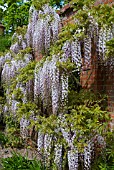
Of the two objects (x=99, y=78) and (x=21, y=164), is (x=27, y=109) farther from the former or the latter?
(x=99, y=78)

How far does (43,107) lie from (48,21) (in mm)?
1494

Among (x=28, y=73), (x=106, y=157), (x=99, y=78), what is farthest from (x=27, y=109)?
(x=106, y=157)

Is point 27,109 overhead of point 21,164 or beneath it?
overhead

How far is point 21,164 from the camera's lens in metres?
4.57

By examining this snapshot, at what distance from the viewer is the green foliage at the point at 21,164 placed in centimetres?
434

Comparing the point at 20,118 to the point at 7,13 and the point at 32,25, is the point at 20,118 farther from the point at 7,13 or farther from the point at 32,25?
the point at 7,13

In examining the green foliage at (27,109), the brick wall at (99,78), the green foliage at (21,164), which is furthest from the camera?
the green foliage at (27,109)

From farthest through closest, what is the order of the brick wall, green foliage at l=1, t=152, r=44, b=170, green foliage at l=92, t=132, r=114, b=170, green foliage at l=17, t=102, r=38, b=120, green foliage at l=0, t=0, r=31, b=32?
green foliage at l=0, t=0, r=31, b=32
green foliage at l=17, t=102, r=38, b=120
green foliage at l=1, t=152, r=44, b=170
the brick wall
green foliage at l=92, t=132, r=114, b=170

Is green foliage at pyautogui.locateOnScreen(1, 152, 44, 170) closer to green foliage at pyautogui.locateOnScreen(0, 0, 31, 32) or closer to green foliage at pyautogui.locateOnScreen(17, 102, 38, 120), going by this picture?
green foliage at pyautogui.locateOnScreen(17, 102, 38, 120)

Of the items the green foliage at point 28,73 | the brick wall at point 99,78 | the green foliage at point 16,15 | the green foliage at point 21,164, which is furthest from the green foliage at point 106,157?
the green foliage at point 16,15

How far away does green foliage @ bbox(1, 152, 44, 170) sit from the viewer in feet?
14.2

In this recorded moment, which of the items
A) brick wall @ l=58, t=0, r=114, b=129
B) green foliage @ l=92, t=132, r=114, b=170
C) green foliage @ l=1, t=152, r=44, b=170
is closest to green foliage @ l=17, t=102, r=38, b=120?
green foliage @ l=1, t=152, r=44, b=170

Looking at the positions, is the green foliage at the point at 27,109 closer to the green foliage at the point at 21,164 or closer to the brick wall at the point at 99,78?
the green foliage at the point at 21,164

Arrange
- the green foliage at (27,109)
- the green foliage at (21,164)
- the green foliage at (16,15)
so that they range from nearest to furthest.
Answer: the green foliage at (21,164), the green foliage at (27,109), the green foliage at (16,15)
